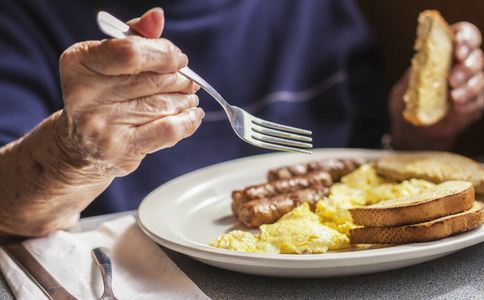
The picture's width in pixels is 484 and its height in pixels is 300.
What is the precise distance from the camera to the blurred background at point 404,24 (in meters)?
2.67

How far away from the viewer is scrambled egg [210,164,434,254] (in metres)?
1.53

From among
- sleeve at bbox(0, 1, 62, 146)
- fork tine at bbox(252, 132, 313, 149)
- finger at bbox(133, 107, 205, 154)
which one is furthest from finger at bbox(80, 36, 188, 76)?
sleeve at bbox(0, 1, 62, 146)

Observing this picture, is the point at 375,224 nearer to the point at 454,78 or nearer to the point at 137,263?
the point at 137,263

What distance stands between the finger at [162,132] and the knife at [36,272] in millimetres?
363

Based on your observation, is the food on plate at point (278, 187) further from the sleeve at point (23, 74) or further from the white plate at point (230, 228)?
the sleeve at point (23, 74)

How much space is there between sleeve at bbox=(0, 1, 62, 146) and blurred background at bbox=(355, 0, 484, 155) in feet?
5.18

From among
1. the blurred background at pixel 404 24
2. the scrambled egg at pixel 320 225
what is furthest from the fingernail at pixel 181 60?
the blurred background at pixel 404 24

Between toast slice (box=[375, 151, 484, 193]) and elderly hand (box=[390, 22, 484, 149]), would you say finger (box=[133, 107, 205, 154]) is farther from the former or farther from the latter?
elderly hand (box=[390, 22, 484, 149])

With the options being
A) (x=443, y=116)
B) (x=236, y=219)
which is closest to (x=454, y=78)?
(x=443, y=116)

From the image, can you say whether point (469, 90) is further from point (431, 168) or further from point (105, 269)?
point (105, 269)

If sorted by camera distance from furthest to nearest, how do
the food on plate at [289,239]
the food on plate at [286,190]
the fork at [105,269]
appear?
the food on plate at [286,190]
the food on plate at [289,239]
the fork at [105,269]

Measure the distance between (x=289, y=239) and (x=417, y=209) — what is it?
1.01 ft

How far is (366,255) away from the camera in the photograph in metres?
1.34

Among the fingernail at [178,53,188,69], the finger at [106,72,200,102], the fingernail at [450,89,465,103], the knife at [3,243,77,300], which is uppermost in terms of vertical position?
the fingernail at [178,53,188,69]
